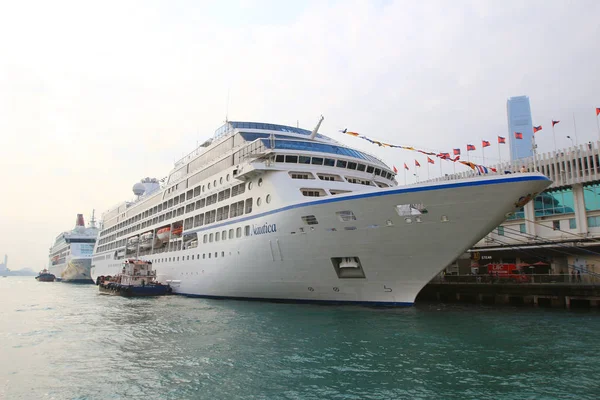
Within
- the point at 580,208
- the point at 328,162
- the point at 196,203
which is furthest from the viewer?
→ the point at 580,208

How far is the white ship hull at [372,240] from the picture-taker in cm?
1598

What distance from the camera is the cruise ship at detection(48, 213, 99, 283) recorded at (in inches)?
3093

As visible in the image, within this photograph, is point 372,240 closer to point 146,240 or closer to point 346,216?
point 346,216

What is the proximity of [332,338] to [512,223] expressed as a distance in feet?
89.2

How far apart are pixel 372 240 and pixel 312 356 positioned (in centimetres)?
725

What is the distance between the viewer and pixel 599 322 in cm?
1656

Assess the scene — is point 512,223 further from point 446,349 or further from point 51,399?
point 51,399

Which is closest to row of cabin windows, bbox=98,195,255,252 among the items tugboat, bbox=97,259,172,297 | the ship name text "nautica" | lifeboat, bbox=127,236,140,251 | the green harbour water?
the ship name text "nautica"

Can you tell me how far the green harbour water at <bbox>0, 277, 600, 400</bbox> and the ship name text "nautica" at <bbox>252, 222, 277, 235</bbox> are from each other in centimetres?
404

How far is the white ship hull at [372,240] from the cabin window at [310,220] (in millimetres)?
156

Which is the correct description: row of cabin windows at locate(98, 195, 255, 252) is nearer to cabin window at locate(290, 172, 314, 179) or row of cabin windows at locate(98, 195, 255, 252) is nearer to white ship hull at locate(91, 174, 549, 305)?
white ship hull at locate(91, 174, 549, 305)

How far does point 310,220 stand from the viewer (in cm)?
1914

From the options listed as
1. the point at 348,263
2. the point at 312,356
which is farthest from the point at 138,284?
the point at 312,356

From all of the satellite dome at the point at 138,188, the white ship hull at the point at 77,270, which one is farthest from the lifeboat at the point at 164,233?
the white ship hull at the point at 77,270
